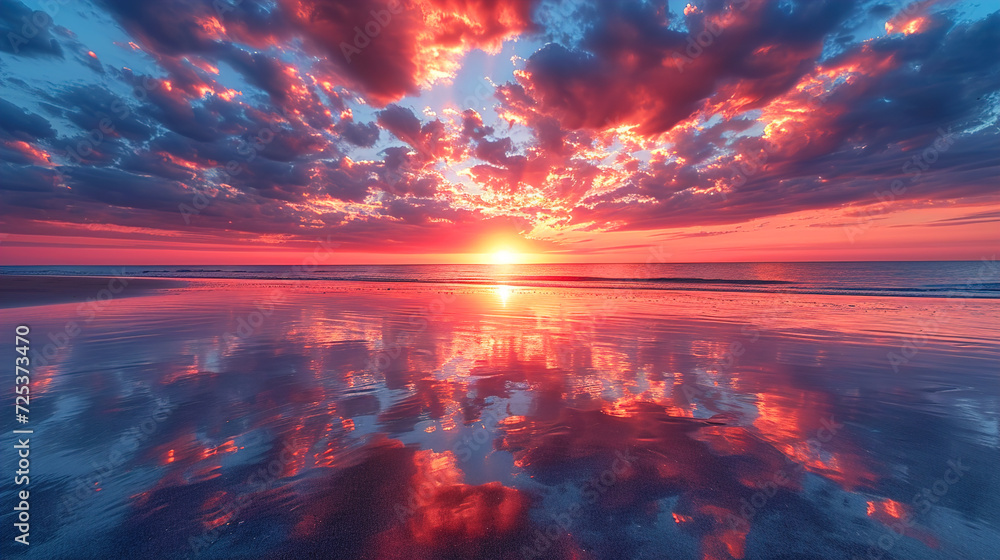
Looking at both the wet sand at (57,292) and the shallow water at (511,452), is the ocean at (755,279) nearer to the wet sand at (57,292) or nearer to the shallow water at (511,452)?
the wet sand at (57,292)

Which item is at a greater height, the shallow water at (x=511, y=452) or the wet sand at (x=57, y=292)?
the wet sand at (x=57, y=292)

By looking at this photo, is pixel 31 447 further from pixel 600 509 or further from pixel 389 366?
pixel 600 509

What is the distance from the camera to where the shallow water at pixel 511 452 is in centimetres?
333

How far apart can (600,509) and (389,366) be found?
6.55 metres

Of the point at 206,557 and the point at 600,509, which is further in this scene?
the point at 600,509

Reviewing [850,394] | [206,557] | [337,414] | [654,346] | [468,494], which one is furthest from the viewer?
[654,346]

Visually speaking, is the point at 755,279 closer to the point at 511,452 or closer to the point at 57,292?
the point at 511,452

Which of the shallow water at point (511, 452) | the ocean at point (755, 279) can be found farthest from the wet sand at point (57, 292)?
the ocean at point (755, 279)

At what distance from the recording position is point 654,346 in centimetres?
1138

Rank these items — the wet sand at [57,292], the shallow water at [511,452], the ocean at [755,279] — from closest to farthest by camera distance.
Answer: the shallow water at [511,452]
the wet sand at [57,292]
the ocean at [755,279]

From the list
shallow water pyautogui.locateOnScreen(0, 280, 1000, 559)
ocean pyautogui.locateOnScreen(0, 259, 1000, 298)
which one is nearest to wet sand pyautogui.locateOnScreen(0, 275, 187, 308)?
shallow water pyautogui.locateOnScreen(0, 280, 1000, 559)

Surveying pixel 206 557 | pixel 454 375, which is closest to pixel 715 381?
pixel 454 375

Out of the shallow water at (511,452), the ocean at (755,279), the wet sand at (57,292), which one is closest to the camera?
the shallow water at (511,452)

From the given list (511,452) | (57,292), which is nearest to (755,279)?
(511,452)
